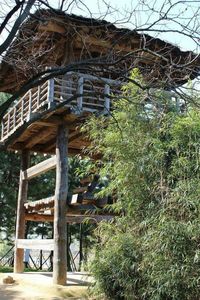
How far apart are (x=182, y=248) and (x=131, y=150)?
60.7 inches

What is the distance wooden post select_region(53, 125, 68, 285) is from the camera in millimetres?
7812

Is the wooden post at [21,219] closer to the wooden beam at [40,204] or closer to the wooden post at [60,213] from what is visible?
the wooden beam at [40,204]

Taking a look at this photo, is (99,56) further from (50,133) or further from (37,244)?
(37,244)

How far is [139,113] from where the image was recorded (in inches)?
242

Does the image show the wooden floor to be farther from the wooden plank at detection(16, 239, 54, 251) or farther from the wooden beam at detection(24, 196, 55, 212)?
the wooden plank at detection(16, 239, 54, 251)

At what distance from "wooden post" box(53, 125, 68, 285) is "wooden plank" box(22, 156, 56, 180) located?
388 mm

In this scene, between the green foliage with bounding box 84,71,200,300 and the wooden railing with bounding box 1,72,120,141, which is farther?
the wooden railing with bounding box 1,72,120,141

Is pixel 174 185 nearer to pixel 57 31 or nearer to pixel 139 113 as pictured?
pixel 139 113

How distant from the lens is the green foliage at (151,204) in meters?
4.84

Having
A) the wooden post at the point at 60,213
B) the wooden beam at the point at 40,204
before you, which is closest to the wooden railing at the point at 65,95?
the wooden post at the point at 60,213

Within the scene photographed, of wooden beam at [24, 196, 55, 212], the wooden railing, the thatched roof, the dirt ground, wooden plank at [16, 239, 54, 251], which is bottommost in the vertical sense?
the dirt ground

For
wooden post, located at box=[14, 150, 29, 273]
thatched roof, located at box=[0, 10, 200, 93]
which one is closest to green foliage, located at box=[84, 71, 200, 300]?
thatched roof, located at box=[0, 10, 200, 93]

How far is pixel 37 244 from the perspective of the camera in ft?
29.1

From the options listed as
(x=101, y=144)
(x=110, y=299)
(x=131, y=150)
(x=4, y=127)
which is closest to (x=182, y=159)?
(x=131, y=150)
